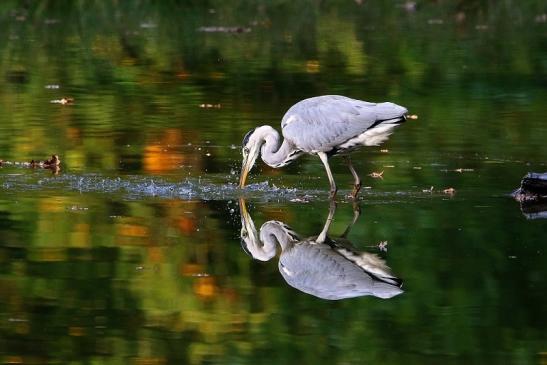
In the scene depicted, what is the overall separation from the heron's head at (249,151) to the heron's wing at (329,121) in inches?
17.2

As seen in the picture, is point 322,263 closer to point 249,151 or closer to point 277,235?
point 277,235

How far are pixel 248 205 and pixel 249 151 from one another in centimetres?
101

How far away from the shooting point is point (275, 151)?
12.2 metres

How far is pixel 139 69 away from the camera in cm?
2072

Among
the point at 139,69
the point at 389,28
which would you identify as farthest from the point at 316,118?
the point at 389,28

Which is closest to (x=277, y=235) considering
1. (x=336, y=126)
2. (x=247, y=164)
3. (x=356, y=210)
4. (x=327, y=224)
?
(x=327, y=224)

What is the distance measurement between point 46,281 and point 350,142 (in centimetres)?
372

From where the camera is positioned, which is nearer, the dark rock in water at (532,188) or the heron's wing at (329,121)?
the dark rock in water at (532,188)

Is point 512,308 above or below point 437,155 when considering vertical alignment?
above

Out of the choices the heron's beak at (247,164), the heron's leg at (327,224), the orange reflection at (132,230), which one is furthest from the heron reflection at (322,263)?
the heron's beak at (247,164)

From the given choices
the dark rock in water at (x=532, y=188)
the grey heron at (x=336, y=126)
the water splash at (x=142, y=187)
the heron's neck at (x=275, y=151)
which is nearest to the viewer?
the dark rock in water at (x=532, y=188)

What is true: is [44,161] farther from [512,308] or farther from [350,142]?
[512,308]

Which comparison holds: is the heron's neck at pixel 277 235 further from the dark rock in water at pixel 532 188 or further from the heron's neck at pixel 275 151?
the dark rock in water at pixel 532 188

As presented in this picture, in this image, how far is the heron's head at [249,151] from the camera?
12039 millimetres
